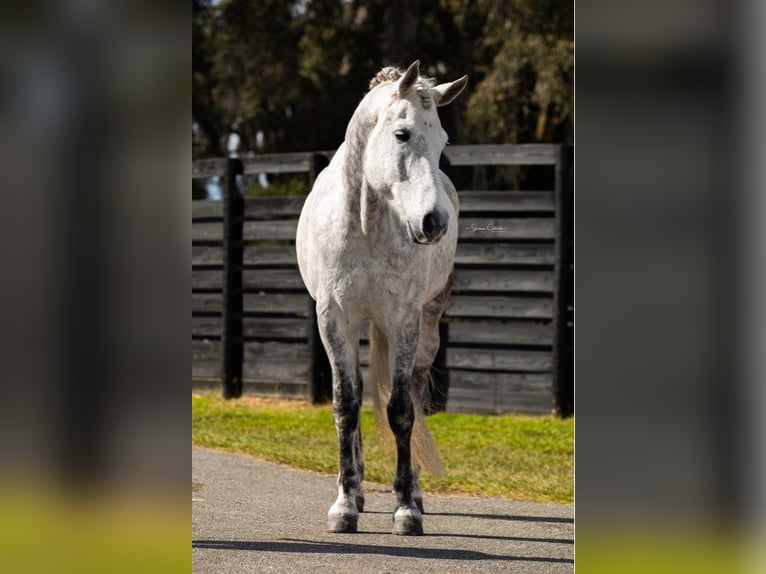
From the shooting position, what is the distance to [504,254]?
850 cm

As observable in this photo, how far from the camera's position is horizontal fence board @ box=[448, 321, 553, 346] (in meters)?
8.34

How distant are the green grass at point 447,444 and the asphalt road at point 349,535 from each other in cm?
34

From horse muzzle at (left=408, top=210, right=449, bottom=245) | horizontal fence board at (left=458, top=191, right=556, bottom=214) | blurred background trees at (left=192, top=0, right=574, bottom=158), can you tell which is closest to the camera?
horse muzzle at (left=408, top=210, right=449, bottom=245)

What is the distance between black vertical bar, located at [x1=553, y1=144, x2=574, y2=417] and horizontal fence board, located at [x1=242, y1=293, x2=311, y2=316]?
7.75 ft

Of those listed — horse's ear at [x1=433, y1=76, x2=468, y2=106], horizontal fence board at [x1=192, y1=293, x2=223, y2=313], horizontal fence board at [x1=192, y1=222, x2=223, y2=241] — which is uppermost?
horse's ear at [x1=433, y1=76, x2=468, y2=106]

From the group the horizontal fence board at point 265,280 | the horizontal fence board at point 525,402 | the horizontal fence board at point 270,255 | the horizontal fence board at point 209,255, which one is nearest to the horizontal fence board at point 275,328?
the horizontal fence board at point 265,280

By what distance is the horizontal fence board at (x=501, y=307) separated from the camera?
8375 millimetres

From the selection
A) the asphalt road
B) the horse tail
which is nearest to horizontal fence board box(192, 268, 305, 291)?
the asphalt road

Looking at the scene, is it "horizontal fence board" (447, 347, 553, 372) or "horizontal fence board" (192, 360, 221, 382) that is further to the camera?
"horizontal fence board" (192, 360, 221, 382)

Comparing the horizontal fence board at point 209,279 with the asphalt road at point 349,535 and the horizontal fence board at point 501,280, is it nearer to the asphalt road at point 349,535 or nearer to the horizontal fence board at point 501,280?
the horizontal fence board at point 501,280

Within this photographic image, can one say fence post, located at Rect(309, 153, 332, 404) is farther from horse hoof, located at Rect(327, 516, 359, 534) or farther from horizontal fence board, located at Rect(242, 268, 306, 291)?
horse hoof, located at Rect(327, 516, 359, 534)
